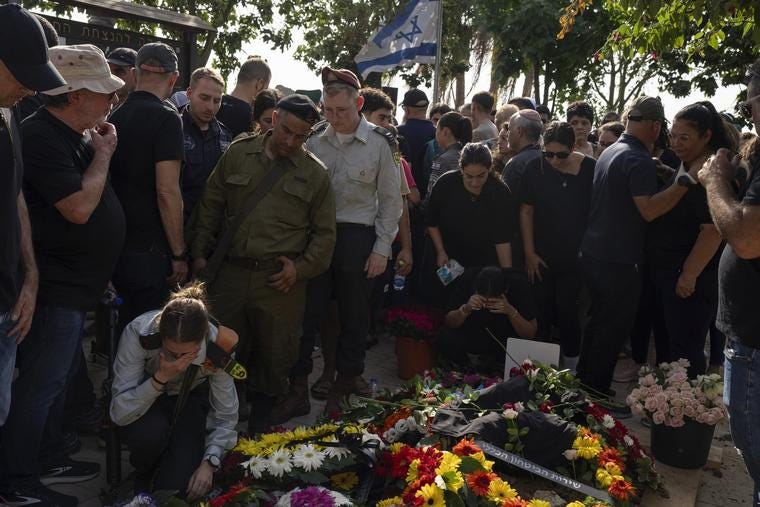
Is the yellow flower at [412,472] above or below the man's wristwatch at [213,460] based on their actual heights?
above

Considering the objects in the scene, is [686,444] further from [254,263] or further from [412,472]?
[254,263]

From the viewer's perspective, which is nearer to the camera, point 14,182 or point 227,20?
point 14,182

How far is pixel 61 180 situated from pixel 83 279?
45cm

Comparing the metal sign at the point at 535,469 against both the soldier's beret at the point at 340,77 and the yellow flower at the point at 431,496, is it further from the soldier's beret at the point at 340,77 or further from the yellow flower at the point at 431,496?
the soldier's beret at the point at 340,77

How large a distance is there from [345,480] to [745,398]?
164cm

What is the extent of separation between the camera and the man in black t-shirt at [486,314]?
5.15 meters

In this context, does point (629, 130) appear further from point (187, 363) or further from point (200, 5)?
point (200, 5)

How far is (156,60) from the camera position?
13.2 ft

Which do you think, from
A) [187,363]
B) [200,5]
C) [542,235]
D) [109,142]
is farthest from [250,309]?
[200,5]

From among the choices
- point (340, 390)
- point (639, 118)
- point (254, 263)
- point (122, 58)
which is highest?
point (122, 58)

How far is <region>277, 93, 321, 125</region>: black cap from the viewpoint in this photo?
13.1 feet

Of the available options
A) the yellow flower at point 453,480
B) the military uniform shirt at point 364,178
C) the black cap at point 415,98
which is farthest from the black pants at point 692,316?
the black cap at point 415,98

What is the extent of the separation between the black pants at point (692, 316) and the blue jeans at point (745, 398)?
2201mm

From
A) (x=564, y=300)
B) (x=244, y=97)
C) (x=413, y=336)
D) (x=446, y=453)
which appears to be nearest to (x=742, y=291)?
(x=446, y=453)
